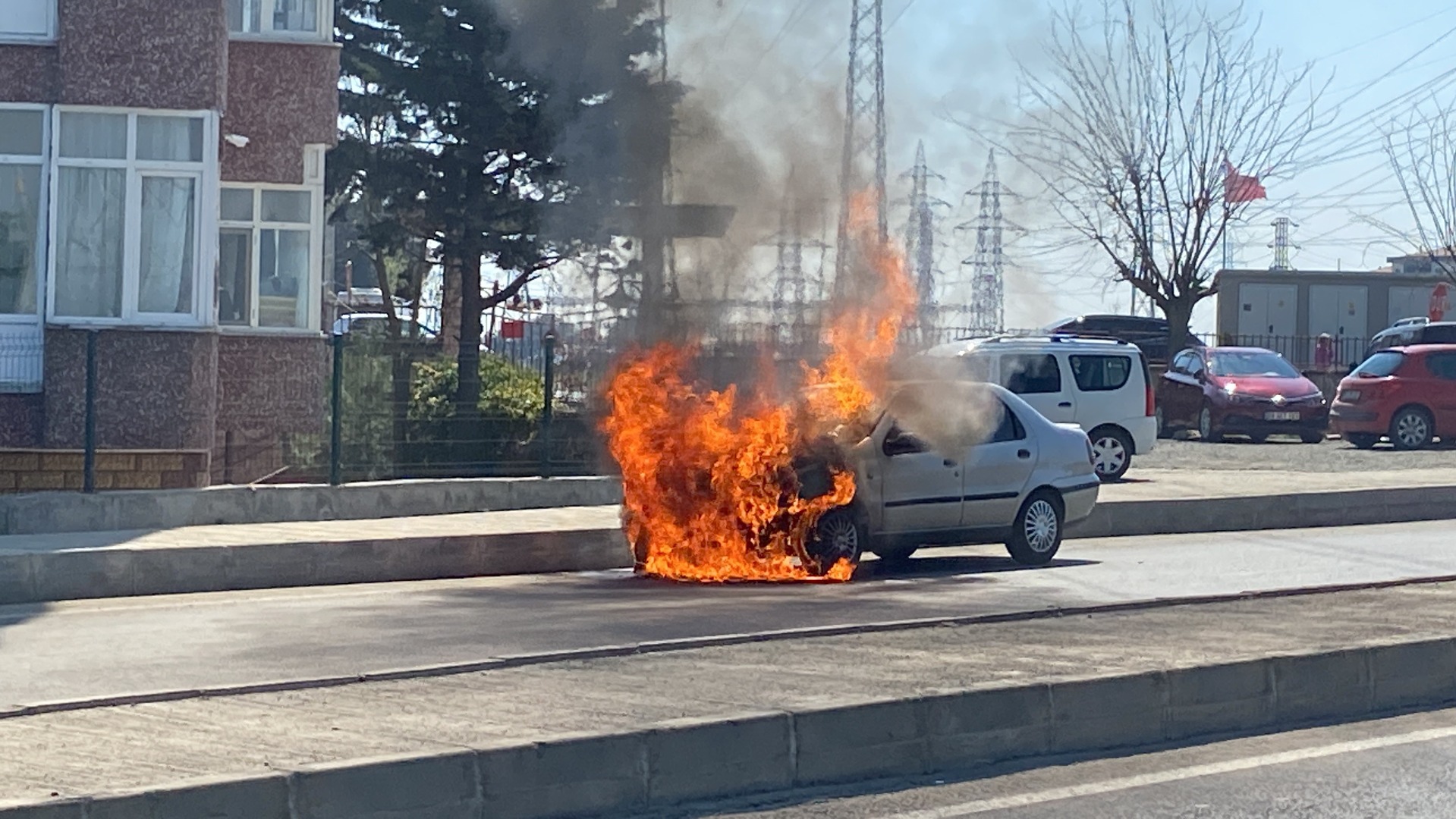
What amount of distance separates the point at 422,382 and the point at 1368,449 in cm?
1573

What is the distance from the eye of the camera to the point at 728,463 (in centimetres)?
1299

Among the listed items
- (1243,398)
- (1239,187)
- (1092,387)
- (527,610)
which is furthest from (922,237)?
(1239,187)

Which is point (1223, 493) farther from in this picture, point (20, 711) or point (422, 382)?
point (20, 711)

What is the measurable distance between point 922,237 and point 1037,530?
8.39ft

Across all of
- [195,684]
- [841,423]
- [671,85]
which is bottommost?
[195,684]

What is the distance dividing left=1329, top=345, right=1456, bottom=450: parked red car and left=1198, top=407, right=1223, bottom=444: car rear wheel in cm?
200

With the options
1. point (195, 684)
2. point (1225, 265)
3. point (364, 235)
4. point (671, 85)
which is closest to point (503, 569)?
point (671, 85)

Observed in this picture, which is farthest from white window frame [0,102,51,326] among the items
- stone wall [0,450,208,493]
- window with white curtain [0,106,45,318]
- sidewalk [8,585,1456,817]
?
sidewalk [8,585,1456,817]

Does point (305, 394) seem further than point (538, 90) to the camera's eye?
Yes

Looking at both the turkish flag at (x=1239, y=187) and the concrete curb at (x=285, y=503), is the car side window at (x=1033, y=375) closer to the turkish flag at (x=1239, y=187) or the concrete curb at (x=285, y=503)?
the concrete curb at (x=285, y=503)

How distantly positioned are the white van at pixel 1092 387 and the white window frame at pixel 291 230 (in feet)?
27.2

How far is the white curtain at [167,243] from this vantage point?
1925 centimetres

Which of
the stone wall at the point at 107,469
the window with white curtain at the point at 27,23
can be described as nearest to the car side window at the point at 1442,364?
the stone wall at the point at 107,469

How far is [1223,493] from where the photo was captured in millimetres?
18828
